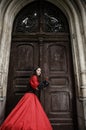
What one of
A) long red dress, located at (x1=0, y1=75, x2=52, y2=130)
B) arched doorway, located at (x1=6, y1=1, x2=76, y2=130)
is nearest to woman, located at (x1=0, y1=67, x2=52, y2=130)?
long red dress, located at (x1=0, y1=75, x2=52, y2=130)

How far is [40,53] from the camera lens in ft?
10.7

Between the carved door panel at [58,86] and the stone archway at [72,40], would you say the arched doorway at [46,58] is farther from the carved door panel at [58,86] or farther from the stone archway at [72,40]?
the stone archway at [72,40]

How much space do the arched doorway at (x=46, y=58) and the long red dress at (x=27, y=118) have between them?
0.63 metres

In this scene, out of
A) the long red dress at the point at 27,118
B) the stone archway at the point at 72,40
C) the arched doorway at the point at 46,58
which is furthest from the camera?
the arched doorway at the point at 46,58

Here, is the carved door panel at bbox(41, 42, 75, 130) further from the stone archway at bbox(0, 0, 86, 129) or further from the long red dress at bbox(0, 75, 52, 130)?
the long red dress at bbox(0, 75, 52, 130)

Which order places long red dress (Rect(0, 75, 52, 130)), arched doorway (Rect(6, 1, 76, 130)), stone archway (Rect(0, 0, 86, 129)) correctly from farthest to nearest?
1. arched doorway (Rect(6, 1, 76, 130))
2. stone archway (Rect(0, 0, 86, 129))
3. long red dress (Rect(0, 75, 52, 130))

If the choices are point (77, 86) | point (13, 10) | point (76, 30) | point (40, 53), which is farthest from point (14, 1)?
point (77, 86)

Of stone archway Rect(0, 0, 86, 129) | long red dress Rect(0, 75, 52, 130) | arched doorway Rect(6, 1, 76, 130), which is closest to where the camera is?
long red dress Rect(0, 75, 52, 130)

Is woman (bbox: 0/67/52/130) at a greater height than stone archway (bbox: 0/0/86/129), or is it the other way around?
stone archway (bbox: 0/0/86/129)

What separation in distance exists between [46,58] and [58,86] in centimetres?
81

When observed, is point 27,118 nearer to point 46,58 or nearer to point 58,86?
point 58,86

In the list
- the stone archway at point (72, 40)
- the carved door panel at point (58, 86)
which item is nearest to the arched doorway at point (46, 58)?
the carved door panel at point (58, 86)

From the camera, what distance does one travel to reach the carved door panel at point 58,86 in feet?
9.38

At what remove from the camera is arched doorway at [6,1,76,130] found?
2922 mm
